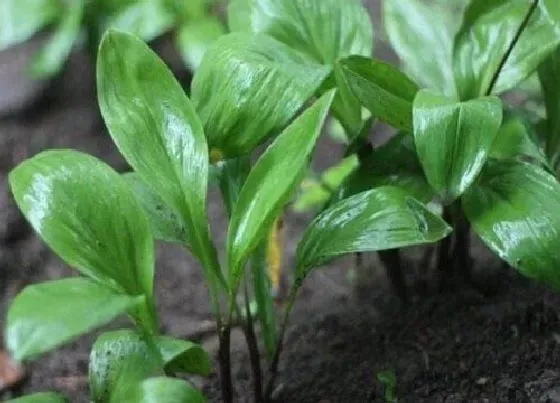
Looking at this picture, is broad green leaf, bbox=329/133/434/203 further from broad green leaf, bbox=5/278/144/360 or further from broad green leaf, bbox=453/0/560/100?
broad green leaf, bbox=5/278/144/360

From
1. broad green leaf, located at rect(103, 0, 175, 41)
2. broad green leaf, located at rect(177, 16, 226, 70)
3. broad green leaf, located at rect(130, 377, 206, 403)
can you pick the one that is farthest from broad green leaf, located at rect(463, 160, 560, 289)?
broad green leaf, located at rect(103, 0, 175, 41)

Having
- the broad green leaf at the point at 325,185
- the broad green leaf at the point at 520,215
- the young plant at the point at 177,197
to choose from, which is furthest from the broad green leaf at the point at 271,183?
the broad green leaf at the point at 325,185

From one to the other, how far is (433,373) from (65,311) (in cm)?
49

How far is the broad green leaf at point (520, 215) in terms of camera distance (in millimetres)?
791

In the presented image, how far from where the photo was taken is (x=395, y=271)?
3.67 feet

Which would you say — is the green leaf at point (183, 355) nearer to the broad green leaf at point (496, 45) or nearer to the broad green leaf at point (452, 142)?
the broad green leaf at point (452, 142)

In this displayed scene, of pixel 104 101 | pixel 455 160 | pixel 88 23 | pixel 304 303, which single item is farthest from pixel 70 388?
pixel 88 23

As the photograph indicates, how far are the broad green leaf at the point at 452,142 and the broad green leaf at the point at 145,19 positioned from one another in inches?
33.9

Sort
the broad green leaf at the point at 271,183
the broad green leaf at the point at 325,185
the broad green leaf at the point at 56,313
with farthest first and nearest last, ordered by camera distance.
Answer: the broad green leaf at the point at 325,185 → the broad green leaf at the point at 271,183 → the broad green leaf at the point at 56,313

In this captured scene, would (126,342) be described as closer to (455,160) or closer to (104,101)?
(104,101)

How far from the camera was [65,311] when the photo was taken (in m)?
0.66

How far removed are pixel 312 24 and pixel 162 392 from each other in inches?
19.9

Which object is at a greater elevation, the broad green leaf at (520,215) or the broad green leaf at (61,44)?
the broad green leaf at (61,44)

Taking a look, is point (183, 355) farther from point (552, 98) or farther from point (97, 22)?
point (97, 22)
